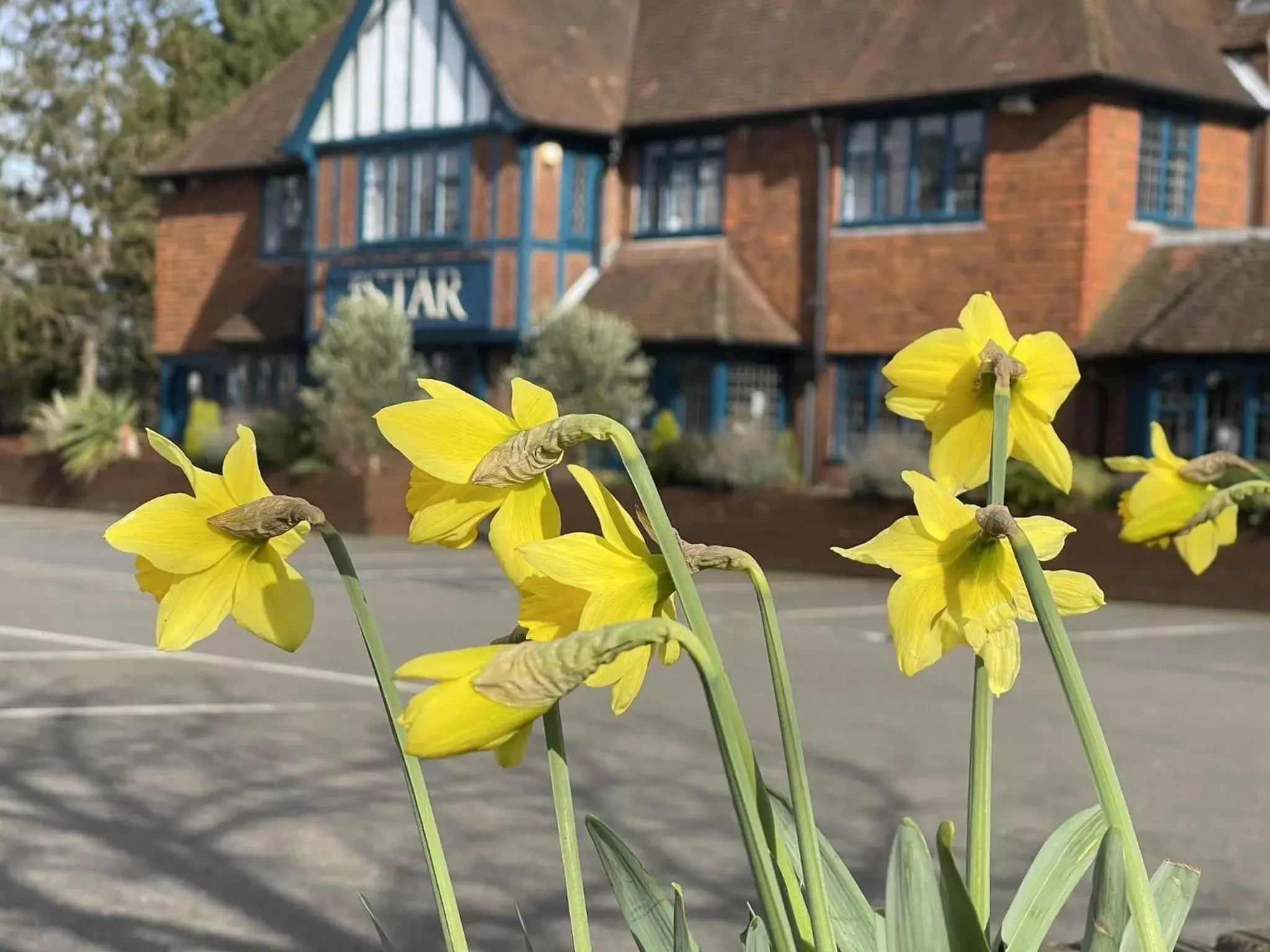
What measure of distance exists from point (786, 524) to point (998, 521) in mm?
19386

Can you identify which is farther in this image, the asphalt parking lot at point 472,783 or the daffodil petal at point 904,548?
the asphalt parking lot at point 472,783

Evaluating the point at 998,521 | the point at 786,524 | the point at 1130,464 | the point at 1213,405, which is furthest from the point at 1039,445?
the point at 1213,405

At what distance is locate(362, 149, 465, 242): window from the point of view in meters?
26.6

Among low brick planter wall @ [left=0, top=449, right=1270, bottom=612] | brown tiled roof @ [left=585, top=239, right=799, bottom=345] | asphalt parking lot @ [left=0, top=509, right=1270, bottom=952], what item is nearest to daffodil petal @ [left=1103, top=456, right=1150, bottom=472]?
asphalt parking lot @ [left=0, top=509, right=1270, bottom=952]

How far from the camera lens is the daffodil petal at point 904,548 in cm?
161

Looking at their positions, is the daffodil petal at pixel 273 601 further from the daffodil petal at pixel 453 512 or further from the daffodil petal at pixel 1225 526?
the daffodil petal at pixel 1225 526

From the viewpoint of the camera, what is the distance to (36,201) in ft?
129

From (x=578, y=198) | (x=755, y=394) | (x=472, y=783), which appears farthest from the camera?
(x=578, y=198)

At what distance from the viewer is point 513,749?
54.6 inches

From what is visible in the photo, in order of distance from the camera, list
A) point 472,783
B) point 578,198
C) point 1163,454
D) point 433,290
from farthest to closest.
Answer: point 433,290 < point 578,198 < point 472,783 < point 1163,454

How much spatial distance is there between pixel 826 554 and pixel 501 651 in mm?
19278

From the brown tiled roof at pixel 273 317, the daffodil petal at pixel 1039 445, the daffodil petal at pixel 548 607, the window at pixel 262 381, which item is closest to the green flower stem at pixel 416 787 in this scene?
the daffodil petal at pixel 548 607

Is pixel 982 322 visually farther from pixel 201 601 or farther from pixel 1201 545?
pixel 201 601

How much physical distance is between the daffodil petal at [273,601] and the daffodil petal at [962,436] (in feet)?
2.21
